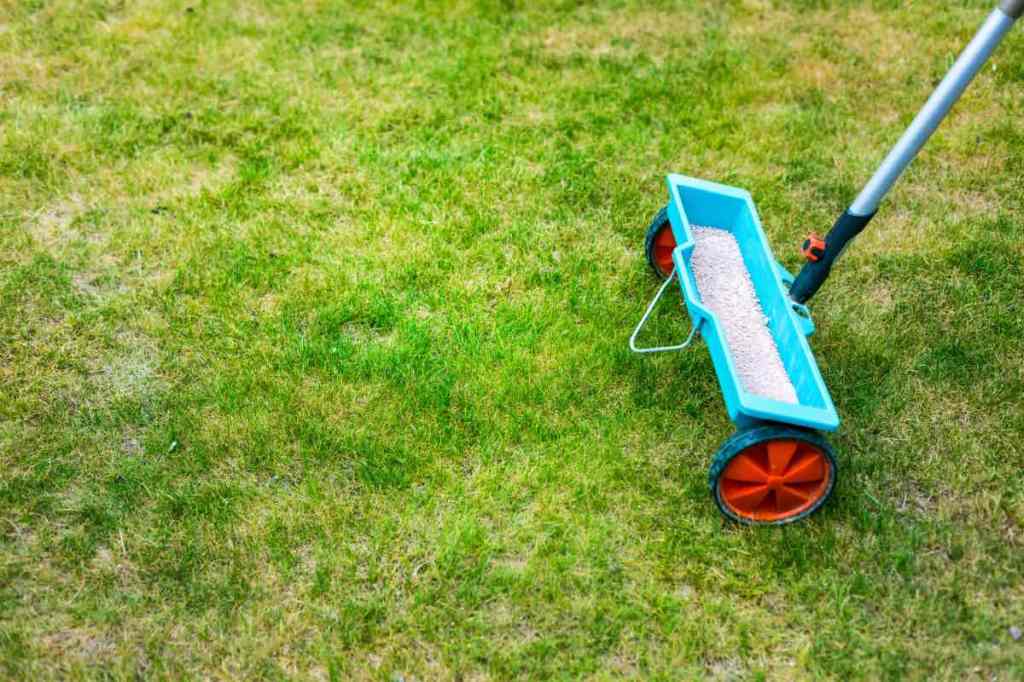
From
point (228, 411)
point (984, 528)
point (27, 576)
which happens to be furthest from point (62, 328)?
point (984, 528)

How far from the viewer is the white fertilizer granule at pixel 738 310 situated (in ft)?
9.55

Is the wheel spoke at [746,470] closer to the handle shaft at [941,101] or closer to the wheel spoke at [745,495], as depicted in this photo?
Answer: the wheel spoke at [745,495]

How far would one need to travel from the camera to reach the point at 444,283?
11.9 feet

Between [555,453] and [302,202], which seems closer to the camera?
[555,453]

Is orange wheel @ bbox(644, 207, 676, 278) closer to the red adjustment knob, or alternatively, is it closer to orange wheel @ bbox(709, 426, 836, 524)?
the red adjustment knob

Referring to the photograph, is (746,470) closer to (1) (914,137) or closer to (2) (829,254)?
(2) (829,254)

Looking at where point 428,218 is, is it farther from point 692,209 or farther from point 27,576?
point 27,576

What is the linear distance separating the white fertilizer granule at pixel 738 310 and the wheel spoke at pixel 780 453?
270 mm

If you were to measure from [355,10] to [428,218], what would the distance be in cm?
212

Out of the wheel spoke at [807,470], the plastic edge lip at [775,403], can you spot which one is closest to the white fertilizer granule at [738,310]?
the plastic edge lip at [775,403]

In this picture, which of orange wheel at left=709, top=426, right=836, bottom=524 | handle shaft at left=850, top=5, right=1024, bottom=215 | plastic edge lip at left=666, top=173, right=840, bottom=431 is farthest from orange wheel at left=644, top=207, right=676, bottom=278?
orange wheel at left=709, top=426, right=836, bottom=524

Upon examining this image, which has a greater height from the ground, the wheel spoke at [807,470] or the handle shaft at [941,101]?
the handle shaft at [941,101]

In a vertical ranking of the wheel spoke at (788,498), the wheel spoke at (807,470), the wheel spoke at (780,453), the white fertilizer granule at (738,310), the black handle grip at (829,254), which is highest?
the black handle grip at (829,254)

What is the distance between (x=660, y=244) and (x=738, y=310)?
1.90ft
